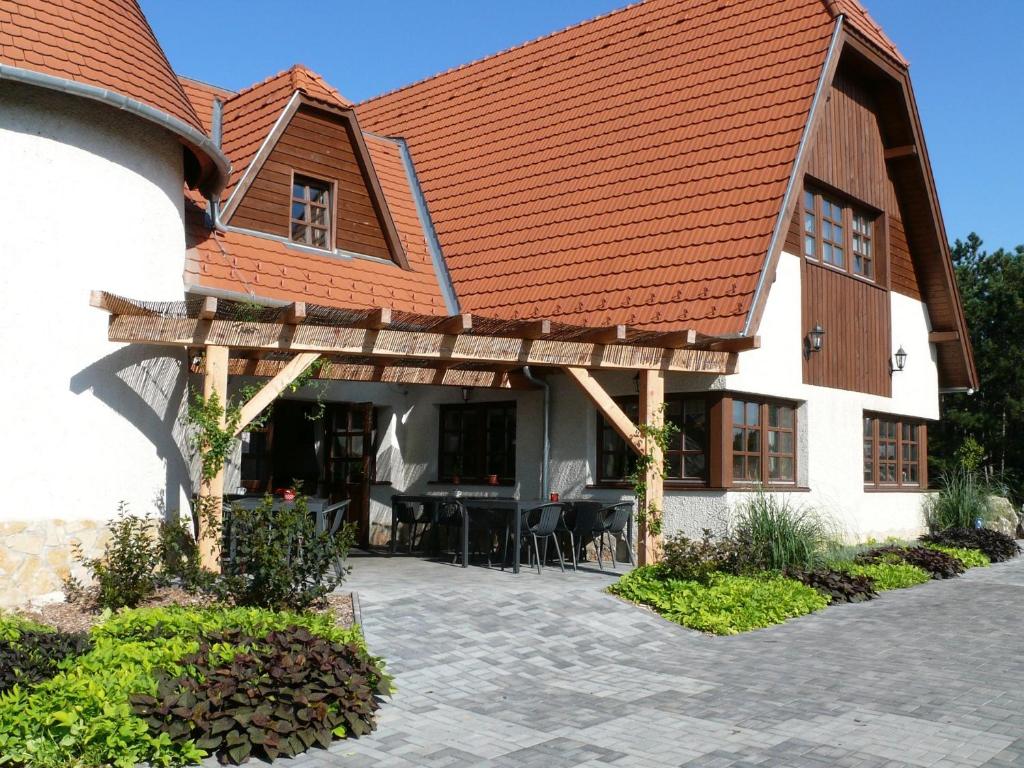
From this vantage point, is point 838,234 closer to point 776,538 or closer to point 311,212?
point 776,538

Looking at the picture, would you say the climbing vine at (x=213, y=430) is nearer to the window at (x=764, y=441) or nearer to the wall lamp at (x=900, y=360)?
the window at (x=764, y=441)

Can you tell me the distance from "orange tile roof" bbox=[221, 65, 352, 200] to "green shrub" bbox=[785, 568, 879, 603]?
849 cm

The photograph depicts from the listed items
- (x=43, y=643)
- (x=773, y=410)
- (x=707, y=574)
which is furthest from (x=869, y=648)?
(x=43, y=643)

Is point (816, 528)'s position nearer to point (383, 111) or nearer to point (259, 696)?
point (259, 696)

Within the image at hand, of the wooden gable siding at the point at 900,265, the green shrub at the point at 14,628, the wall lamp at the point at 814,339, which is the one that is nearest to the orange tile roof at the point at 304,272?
the wall lamp at the point at 814,339

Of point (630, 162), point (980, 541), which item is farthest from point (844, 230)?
point (980, 541)

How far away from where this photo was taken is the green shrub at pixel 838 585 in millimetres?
10883

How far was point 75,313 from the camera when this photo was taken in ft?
30.8

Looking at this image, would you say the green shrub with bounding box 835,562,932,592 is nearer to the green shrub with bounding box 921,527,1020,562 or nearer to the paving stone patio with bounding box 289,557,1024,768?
the paving stone patio with bounding box 289,557,1024,768

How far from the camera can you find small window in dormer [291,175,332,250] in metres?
14.2

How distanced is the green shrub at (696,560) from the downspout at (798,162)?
2.59 meters

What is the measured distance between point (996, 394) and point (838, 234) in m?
13.2

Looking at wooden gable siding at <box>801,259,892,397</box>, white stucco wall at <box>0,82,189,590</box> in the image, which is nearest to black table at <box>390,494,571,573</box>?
white stucco wall at <box>0,82,189,590</box>

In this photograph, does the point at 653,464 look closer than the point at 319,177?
Yes
